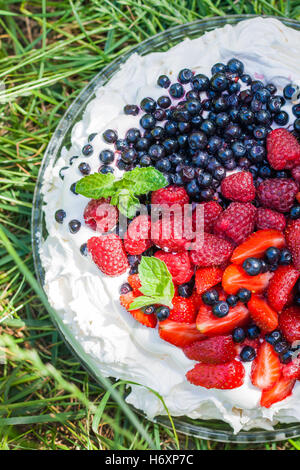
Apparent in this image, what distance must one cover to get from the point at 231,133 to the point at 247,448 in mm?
1513

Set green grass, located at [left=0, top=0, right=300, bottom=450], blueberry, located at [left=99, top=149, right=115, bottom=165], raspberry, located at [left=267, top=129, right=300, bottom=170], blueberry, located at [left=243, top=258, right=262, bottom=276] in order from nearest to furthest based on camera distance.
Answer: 1. blueberry, located at [left=243, top=258, right=262, bottom=276]
2. raspberry, located at [left=267, top=129, right=300, bottom=170]
3. blueberry, located at [left=99, top=149, right=115, bottom=165]
4. green grass, located at [left=0, top=0, right=300, bottom=450]

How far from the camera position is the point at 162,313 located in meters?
1.82

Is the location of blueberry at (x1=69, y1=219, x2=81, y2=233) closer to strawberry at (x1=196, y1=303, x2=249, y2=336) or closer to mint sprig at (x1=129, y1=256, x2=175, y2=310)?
mint sprig at (x1=129, y1=256, x2=175, y2=310)

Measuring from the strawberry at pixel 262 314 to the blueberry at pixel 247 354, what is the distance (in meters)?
0.10

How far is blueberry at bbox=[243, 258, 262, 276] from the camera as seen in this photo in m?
1.73

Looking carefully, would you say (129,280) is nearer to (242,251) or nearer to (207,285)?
(207,285)

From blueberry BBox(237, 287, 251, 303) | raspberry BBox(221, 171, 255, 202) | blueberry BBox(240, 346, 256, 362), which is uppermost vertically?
raspberry BBox(221, 171, 255, 202)

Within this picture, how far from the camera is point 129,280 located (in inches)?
75.2

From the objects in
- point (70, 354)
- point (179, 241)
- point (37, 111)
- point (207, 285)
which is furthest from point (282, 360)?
point (37, 111)

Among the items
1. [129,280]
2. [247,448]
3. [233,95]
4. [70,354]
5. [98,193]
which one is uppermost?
[233,95]

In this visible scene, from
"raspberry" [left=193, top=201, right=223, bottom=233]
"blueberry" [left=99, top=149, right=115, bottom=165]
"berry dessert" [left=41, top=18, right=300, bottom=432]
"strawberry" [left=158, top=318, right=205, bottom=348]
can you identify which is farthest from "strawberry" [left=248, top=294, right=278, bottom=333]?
"blueberry" [left=99, top=149, right=115, bottom=165]

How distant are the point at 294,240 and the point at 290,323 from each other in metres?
0.32

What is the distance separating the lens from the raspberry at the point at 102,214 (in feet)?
6.28

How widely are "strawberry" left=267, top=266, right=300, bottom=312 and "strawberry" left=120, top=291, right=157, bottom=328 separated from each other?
48 centimetres
